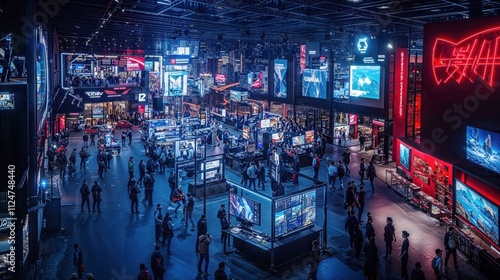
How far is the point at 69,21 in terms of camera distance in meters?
26.3

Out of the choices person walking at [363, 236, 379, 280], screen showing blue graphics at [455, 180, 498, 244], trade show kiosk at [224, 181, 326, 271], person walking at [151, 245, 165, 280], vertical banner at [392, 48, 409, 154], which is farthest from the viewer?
vertical banner at [392, 48, 409, 154]

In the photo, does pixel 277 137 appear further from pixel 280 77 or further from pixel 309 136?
pixel 280 77

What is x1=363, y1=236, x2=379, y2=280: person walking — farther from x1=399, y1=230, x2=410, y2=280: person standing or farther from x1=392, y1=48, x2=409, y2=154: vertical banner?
x1=392, y1=48, x2=409, y2=154: vertical banner

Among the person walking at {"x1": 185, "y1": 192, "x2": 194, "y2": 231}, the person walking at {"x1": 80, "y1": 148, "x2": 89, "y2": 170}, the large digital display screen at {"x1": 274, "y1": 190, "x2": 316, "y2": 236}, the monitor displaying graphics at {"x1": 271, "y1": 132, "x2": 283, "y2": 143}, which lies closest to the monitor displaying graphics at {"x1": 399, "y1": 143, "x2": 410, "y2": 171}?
the monitor displaying graphics at {"x1": 271, "y1": 132, "x2": 283, "y2": 143}

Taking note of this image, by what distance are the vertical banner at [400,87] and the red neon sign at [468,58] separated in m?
7.40

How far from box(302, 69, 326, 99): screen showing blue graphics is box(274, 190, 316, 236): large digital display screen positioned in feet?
80.5

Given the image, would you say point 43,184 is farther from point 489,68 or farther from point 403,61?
point 403,61

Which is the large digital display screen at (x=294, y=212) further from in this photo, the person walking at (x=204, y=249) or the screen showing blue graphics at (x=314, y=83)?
the screen showing blue graphics at (x=314, y=83)

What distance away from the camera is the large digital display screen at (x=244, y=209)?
45.2 ft

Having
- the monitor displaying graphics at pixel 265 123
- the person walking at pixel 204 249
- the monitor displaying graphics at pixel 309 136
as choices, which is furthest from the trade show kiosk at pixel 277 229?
the monitor displaying graphics at pixel 265 123

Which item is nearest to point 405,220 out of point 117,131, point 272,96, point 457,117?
point 457,117

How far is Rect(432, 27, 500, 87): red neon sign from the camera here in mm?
16281

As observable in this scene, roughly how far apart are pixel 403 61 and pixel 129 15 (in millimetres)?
18022

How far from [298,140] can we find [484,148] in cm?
1568
